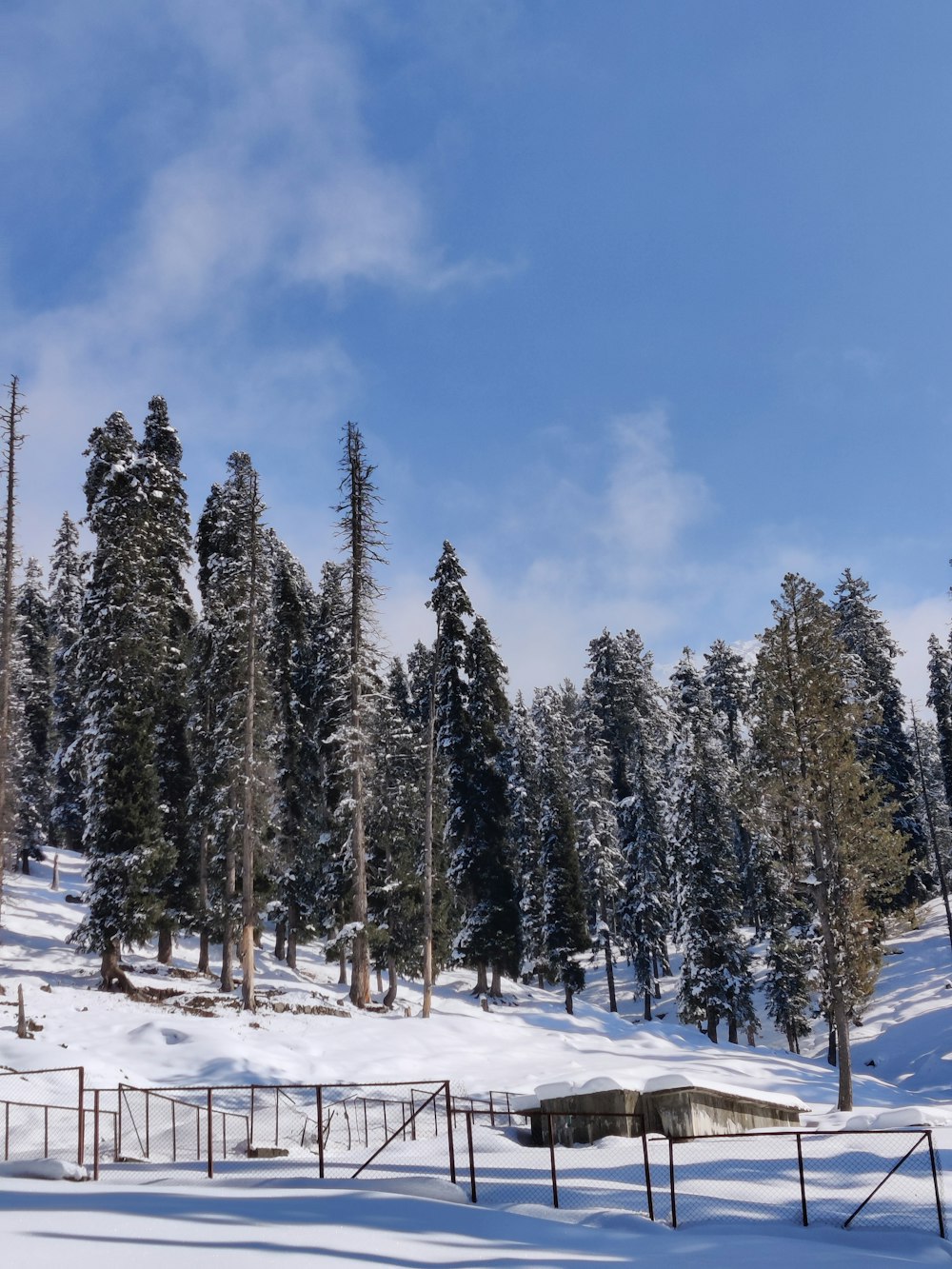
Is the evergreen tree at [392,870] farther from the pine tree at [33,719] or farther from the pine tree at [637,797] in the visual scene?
the pine tree at [33,719]

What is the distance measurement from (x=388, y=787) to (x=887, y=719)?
3709 centimetres

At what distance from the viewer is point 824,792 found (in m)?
25.8

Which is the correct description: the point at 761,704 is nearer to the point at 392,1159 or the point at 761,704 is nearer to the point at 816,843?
the point at 816,843

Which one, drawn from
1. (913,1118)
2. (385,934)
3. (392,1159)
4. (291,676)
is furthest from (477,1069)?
(291,676)

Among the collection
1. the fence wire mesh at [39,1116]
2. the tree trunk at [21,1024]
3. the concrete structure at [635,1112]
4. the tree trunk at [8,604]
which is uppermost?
the tree trunk at [8,604]

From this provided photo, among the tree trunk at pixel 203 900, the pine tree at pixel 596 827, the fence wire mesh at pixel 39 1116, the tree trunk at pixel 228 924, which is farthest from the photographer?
the pine tree at pixel 596 827

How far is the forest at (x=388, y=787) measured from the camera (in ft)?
87.9

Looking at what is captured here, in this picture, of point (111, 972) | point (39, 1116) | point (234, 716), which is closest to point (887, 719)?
point (234, 716)

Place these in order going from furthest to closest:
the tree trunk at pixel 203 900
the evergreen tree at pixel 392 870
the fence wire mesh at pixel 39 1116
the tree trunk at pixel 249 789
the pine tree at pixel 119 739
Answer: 1. the evergreen tree at pixel 392 870
2. the tree trunk at pixel 203 900
3. the tree trunk at pixel 249 789
4. the pine tree at pixel 119 739
5. the fence wire mesh at pixel 39 1116

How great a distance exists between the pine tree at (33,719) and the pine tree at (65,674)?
95cm

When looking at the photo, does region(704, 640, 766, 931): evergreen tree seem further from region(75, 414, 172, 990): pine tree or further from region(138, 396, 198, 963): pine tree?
region(75, 414, 172, 990): pine tree

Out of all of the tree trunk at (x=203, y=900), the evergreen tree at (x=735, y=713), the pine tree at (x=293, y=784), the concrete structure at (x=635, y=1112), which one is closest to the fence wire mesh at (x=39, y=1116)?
the concrete structure at (x=635, y=1112)

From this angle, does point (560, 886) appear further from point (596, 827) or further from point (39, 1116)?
point (39, 1116)

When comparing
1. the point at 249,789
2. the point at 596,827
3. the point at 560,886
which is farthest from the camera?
the point at 596,827
